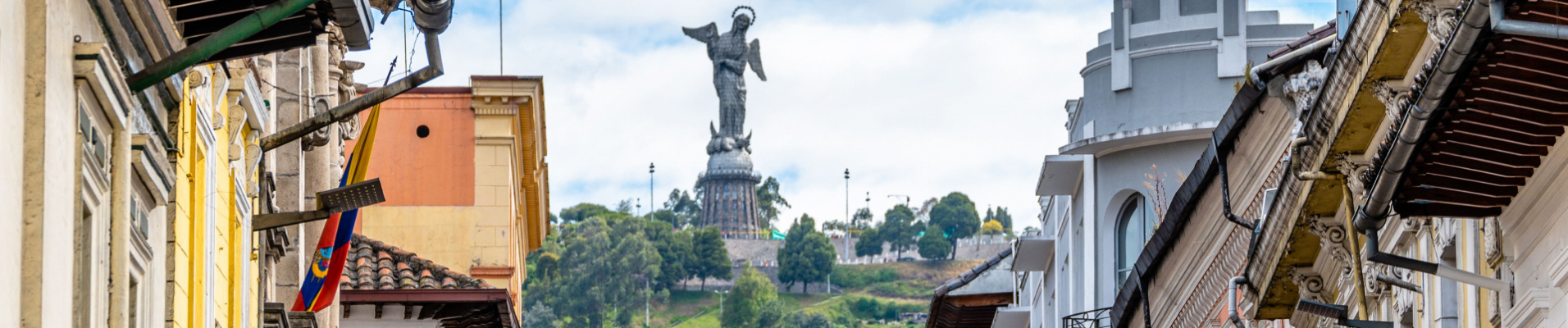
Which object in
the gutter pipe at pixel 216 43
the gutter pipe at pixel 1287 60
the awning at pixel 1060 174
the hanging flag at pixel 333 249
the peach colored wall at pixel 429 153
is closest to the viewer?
the gutter pipe at pixel 216 43

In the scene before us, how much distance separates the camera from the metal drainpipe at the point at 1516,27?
743cm

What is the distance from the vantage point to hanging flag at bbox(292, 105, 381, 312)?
50.5 feet

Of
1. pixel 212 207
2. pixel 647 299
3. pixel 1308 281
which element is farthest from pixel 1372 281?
pixel 647 299

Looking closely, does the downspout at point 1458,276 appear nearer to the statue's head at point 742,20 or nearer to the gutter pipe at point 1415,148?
the gutter pipe at point 1415,148

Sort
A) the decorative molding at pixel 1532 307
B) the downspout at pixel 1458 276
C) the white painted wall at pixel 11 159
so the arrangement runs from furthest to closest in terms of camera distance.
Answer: the downspout at pixel 1458 276 → the decorative molding at pixel 1532 307 → the white painted wall at pixel 11 159

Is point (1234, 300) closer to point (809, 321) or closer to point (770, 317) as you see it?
point (770, 317)

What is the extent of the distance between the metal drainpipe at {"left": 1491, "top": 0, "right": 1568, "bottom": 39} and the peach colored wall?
909 inches

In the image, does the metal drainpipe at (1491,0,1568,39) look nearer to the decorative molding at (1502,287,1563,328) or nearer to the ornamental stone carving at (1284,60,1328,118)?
the decorative molding at (1502,287,1563,328)

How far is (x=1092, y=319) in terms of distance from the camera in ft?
80.2

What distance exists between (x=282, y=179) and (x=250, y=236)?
413cm

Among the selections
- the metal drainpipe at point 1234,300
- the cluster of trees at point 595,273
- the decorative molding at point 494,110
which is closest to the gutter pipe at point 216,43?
the metal drainpipe at point 1234,300

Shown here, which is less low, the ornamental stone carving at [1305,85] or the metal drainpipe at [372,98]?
the ornamental stone carving at [1305,85]

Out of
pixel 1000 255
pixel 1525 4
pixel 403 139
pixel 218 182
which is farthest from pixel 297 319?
pixel 1000 255

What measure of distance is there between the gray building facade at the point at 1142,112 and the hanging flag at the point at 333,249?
29.4 ft
